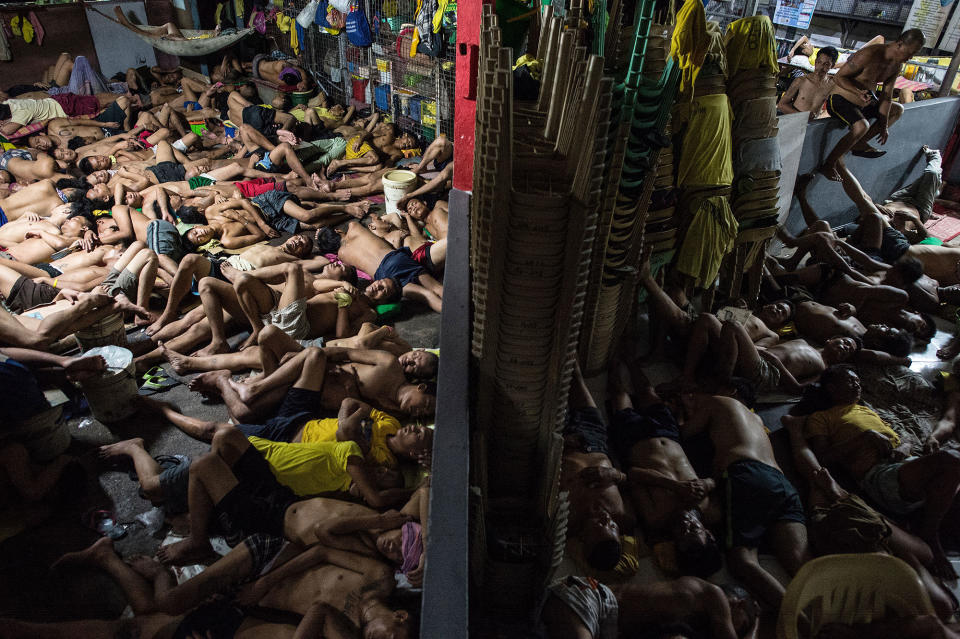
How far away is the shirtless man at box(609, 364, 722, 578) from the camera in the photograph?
302 cm

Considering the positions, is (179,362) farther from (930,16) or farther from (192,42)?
(930,16)

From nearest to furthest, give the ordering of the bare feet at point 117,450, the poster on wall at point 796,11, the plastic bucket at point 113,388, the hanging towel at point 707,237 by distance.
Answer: the bare feet at point 117,450 → the plastic bucket at point 113,388 → the hanging towel at point 707,237 → the poster on wall at point 796,11

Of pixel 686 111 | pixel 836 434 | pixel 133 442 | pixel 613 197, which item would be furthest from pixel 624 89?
pixel 133 442

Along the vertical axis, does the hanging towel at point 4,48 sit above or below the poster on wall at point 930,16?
below

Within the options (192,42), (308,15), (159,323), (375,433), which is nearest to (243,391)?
(375,433)

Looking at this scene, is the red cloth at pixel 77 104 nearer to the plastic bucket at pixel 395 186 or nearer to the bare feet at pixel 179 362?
the plastic bucket at pixel 395 186

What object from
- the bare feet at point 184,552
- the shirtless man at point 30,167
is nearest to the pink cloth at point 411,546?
the bare feet at point 184,552

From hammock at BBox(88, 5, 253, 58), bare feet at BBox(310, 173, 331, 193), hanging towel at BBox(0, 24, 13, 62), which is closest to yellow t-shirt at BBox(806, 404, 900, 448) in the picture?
bare feet at BBox(310, 173, 331, 193)

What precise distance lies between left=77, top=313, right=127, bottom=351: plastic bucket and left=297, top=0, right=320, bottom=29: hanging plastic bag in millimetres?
7537

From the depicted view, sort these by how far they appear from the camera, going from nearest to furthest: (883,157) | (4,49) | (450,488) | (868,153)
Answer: (450,488), (868,153), (883,157), (4,49)

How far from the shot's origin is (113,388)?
351 centimetres

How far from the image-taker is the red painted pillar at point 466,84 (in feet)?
15.2

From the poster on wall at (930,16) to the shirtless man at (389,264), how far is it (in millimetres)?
9857

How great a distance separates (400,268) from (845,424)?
148 inches
